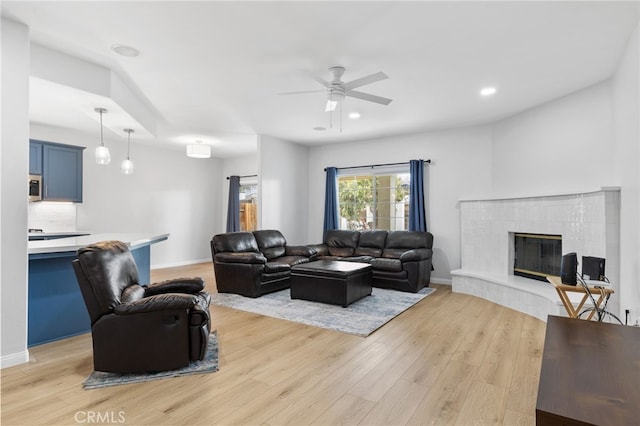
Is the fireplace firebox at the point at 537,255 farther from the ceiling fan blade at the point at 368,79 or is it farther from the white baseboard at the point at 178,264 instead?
the white baseboard at the point at 178,264

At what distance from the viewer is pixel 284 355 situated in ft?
9.68

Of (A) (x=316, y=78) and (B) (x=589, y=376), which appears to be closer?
(B) (x=589, y=376)

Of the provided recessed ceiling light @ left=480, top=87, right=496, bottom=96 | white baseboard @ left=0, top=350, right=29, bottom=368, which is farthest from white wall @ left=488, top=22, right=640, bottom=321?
white baseboard @ left=0, top=350, right=29, bottom=368

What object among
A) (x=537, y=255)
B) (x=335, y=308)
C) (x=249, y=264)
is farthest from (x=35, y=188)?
(x=537, y=255)

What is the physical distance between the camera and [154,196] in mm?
7703

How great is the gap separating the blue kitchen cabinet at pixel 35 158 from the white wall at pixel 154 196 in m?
0.31

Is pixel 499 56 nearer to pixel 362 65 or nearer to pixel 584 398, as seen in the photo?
pixel 362 65

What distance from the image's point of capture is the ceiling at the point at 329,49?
2.54 m

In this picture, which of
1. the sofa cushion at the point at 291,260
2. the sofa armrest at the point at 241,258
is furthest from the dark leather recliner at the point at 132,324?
the sofa cushion at the point at 291,260

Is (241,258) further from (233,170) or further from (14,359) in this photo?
(233,170)

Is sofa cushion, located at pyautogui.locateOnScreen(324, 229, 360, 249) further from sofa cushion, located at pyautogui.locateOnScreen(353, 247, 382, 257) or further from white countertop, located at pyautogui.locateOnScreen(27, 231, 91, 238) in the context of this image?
white countertop, located at pyautogui.locateOnScreen(27, 231, 91, 238)

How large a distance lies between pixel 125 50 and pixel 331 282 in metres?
3.38

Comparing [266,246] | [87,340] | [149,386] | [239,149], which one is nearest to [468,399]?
[149,386]

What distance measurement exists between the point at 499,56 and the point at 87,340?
4857 millimetres
